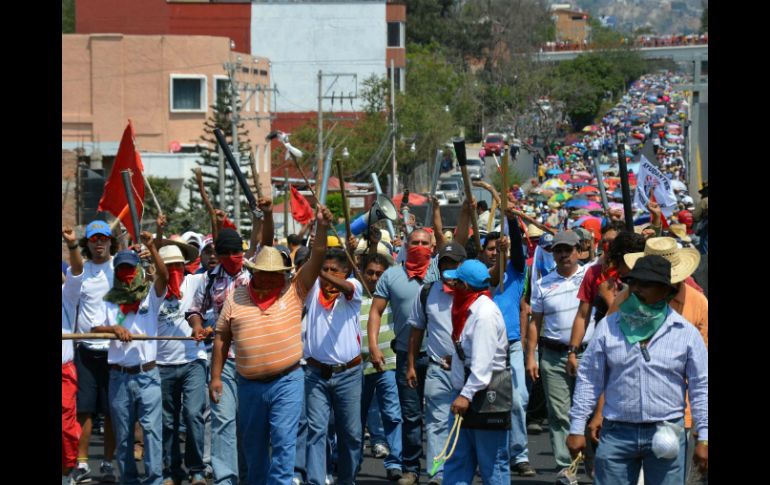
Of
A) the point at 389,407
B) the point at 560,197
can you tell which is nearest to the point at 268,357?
the point at 389,407

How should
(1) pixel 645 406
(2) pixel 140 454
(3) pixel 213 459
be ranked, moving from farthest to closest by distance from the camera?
(2) pixel 140 454
(3) pixel 213 459
(1) pixel 645 406

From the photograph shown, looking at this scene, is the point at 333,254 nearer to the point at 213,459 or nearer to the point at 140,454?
the point at 213,459

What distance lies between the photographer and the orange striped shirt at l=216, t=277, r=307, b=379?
9375mm

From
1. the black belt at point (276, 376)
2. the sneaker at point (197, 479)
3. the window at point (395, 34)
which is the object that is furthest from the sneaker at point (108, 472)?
the window at point (395, 34)

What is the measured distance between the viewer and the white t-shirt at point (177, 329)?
35.6 ft

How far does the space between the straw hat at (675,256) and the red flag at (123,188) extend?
5.60 m

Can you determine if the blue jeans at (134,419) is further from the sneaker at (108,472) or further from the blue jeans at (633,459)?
the blue jeans at (633,459)

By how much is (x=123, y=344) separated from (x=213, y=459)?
41.8 inches

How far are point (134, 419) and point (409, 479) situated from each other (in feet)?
7.27

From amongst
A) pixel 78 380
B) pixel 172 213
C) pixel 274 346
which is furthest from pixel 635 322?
pixel 172 213

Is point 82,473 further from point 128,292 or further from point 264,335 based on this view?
point 264,335

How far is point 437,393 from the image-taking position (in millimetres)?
10430

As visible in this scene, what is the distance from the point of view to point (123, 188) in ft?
44.1
